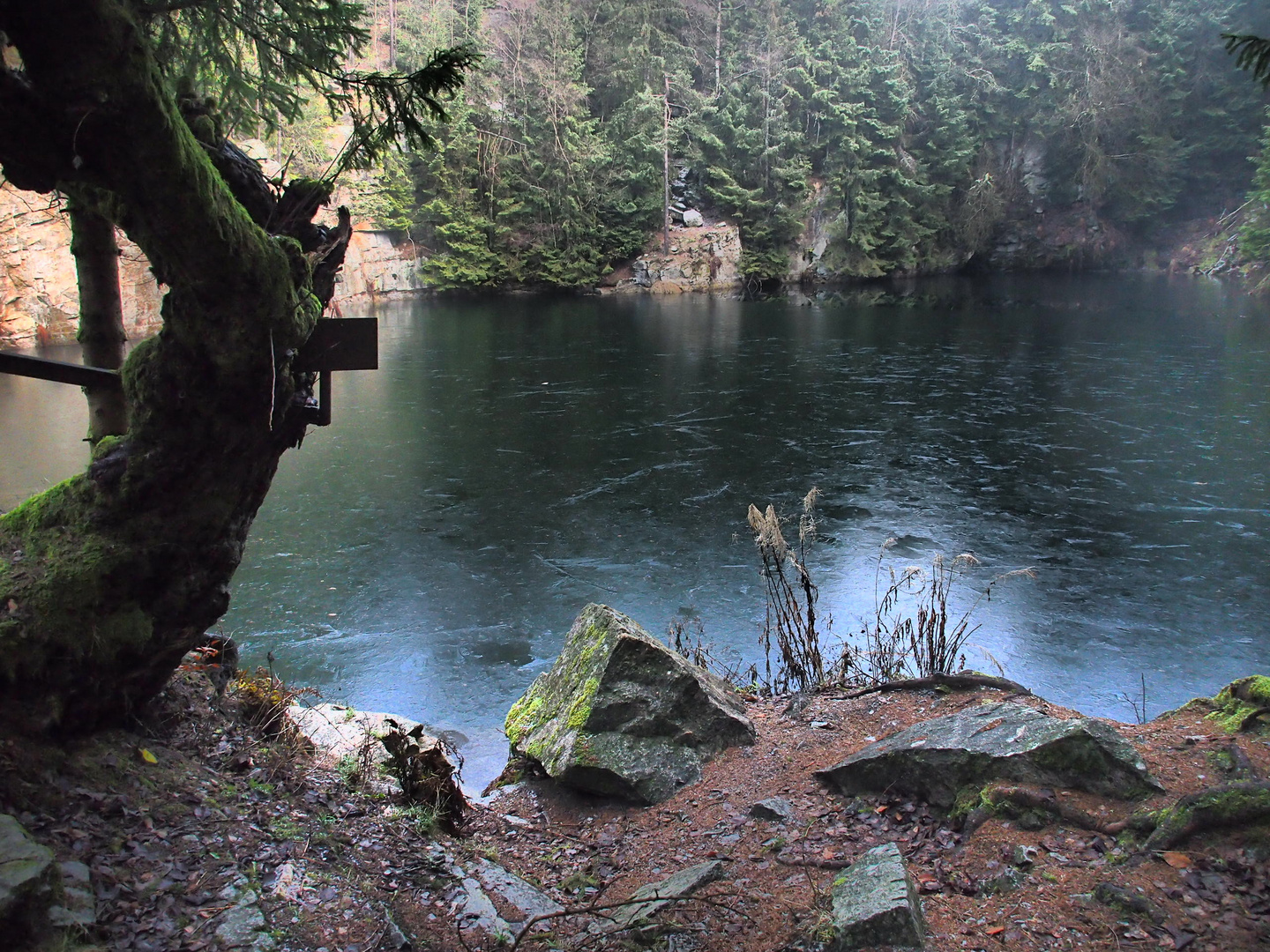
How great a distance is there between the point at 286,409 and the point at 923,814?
3426 mm

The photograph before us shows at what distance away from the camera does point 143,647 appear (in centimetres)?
384

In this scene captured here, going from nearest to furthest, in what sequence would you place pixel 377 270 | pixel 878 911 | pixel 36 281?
pixel 878 911 → pixel 36 281 → pixel 377 270

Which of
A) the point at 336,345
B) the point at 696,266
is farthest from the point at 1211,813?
the point at 696,266

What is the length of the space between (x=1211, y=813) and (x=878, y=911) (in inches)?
51.9

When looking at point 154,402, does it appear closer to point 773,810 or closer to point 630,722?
point 630,722

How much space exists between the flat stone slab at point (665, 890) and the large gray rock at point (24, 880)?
185cm

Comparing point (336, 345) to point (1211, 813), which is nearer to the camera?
point (1211, 813)

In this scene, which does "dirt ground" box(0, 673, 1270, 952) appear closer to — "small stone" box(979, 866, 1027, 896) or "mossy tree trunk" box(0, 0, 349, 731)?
"small stone" box(979, 866, 1027, 896)

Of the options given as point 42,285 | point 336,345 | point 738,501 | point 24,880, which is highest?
point 42,285

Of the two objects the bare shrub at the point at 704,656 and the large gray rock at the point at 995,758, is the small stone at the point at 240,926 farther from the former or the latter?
the bare shrub at the point at 704,656

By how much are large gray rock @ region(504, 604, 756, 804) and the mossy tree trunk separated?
215cm

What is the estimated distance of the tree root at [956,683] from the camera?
209 inches

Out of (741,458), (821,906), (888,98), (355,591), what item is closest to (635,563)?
(355,591)

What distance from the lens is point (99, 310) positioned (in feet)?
15.6
